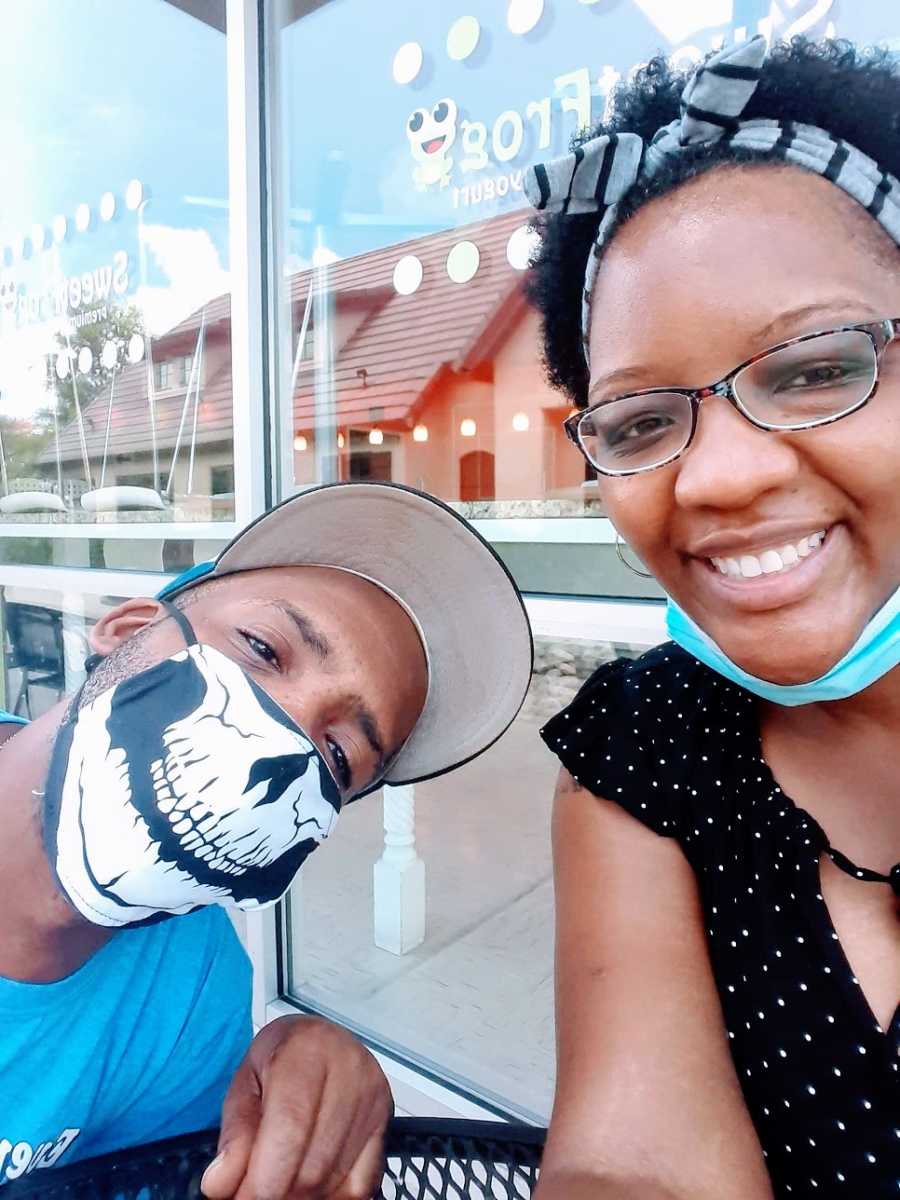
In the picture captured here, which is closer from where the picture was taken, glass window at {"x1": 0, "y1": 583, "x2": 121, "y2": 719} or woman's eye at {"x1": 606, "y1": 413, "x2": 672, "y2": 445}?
woman's eye at {"x1": 606, "y1": 413, "x2": 672, "y2": 445}

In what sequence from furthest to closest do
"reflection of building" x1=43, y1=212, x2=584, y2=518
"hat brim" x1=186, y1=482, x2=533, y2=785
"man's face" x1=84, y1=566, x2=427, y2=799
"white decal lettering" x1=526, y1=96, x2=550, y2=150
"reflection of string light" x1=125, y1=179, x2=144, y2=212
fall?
"reflection of string light" x1=125, y1=179, x2=144, y2=212, "reflection of building" x1=43, y1=212, x2=584, y2=518, "white decal lettering" x1=526, y1=96, x2=550, y2=150, "hat brim" x1=186, y1=482, x2=533, y2=785, "man's face" x1=84, y1=566, x2=427, y2=799

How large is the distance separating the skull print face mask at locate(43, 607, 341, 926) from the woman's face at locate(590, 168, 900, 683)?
55 centimetres

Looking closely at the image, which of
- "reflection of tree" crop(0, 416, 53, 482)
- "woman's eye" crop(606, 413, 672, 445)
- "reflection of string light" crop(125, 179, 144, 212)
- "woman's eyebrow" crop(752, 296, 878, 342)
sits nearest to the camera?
"woman's eyebrow" crop(752, 296, 878, 342)

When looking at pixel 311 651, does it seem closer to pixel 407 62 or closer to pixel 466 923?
pixel 466 923

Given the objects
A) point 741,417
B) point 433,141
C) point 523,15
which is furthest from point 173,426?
point 741,417

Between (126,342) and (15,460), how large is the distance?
1.03 metres

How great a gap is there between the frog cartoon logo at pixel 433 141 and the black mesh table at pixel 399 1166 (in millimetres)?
2666

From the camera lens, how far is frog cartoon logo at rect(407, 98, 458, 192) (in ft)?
8.63

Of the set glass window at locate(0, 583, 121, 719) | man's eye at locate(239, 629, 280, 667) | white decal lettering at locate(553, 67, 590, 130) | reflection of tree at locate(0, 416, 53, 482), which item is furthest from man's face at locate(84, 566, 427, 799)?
reflection of tree at locate(0, 416, 53, 482)

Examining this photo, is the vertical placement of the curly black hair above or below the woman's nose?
above

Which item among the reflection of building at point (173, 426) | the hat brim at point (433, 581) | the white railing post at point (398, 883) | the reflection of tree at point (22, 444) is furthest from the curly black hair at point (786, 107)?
the reflection of tree at point (22, 444)

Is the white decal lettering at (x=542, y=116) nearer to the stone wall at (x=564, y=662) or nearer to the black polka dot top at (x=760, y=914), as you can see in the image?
the stone wall at (x=564, y=662)

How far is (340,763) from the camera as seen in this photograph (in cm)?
111

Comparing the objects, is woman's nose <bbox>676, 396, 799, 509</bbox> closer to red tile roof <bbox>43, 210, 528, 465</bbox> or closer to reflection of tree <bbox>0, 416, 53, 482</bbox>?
red tile roof <bbox>43, 210, 528, 465</bbox>
